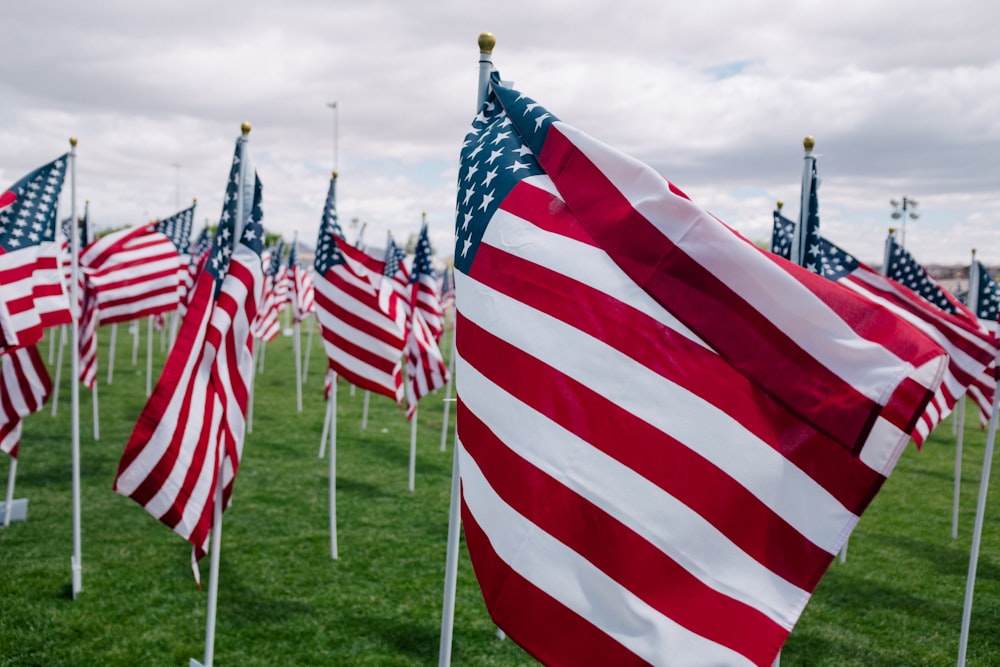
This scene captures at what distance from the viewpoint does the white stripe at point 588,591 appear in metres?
2.97

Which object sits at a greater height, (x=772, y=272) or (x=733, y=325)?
(x=772, y=272)

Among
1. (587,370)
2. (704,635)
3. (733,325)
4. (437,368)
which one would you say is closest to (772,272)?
(733,325)

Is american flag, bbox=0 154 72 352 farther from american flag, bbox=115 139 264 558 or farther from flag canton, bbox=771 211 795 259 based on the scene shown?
flag canton, bbox=771 211 795 259

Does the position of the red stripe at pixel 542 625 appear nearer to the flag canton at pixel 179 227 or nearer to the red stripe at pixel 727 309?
the red stripe at pixel 727 309

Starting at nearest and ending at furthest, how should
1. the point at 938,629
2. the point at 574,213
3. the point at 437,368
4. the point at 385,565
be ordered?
1. the point at 574,213
2. the point at 938,629
3. the point at 385,565
4. the point at 437,368

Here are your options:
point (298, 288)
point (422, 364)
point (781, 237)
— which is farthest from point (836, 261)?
point (298, 288)

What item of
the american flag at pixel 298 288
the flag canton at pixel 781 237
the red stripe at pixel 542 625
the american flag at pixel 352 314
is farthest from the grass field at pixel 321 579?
the american flag at pixel 298 288

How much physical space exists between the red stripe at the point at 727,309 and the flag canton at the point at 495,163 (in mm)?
124

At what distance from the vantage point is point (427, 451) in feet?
53.8

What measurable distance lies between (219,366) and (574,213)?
2.94 m

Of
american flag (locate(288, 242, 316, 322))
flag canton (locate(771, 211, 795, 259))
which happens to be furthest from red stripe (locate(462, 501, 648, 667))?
american flag (locate(288, 242, 316, 322))

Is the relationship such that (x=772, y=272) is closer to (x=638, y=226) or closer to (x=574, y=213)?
(x=638, y=226)

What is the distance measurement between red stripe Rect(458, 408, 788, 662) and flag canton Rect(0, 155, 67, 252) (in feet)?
20.8

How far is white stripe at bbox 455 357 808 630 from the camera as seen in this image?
2970 millimetres
